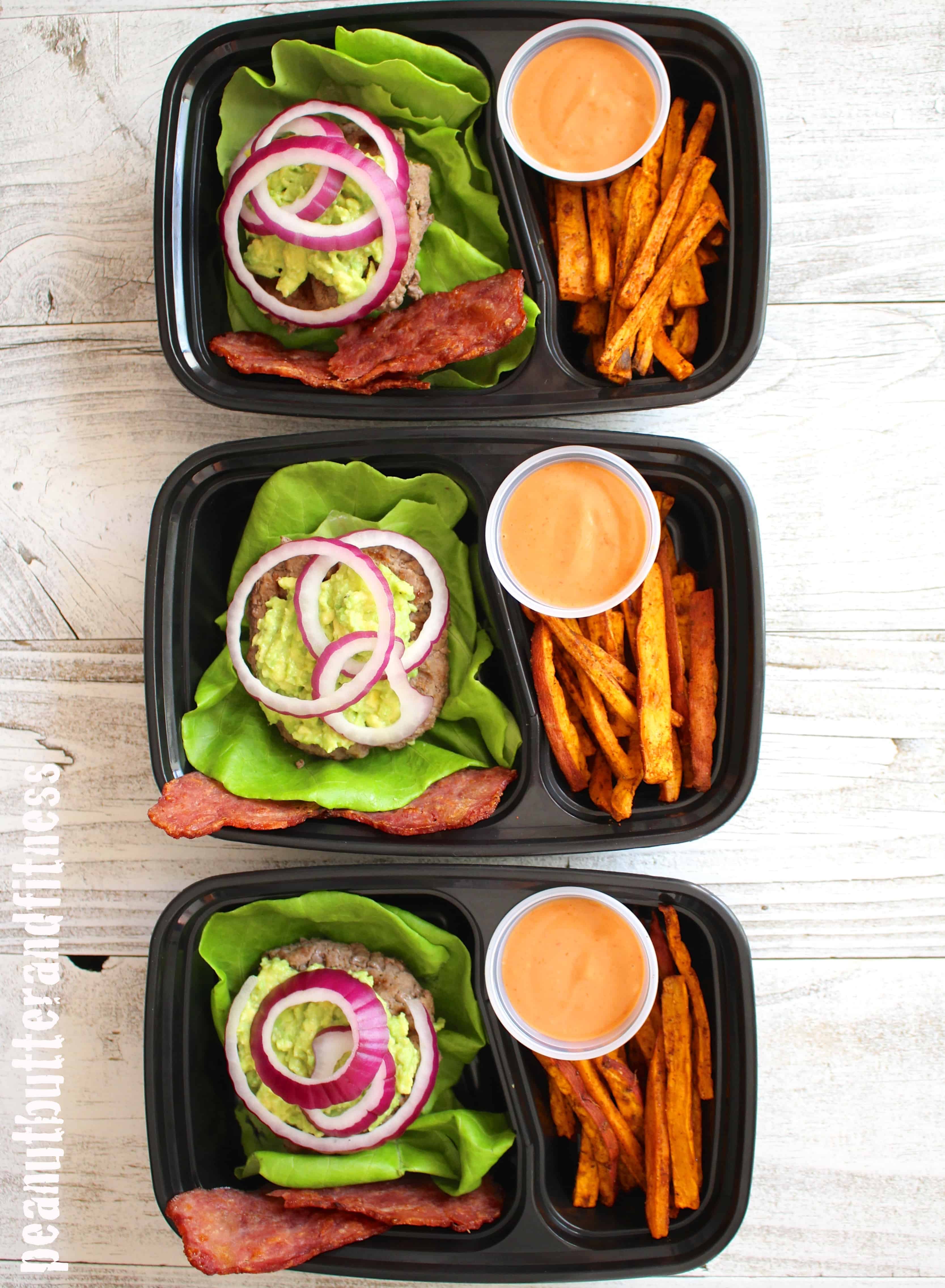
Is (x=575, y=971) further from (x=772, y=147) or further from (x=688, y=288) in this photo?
(x=772, y=147)

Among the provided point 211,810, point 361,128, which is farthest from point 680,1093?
point 361,128

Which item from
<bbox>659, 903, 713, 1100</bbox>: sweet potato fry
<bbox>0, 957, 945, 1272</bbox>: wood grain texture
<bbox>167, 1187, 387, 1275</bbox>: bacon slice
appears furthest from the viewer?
<bbox>0, 957, 945, 1272</bbox>: wood grain texture

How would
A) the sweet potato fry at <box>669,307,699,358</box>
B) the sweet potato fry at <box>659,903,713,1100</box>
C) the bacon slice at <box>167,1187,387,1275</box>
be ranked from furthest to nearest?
the sweet potato fry at <box>669,307,699,358</box> → the sweet potato fry at <box>659,903,713,1100</box> → the bacon slice at <box>167,1187,387,1275</box>

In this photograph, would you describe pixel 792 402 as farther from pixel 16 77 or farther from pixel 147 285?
pixel 16 77

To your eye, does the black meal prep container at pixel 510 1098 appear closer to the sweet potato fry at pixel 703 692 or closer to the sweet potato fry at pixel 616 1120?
the sweet potato fry at pixel 616 1120

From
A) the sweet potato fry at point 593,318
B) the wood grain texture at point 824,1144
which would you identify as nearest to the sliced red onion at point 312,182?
the sweet potato fry at point 593,318

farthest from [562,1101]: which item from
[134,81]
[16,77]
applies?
[16,77]

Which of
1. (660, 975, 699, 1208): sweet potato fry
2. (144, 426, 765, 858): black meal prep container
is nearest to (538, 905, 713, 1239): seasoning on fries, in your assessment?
(660, 975, 699, 1208): sweet potato fry

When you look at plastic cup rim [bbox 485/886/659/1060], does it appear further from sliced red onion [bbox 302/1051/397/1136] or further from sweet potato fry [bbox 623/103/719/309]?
sweet potato fry [bbox 623/103/719/309]
